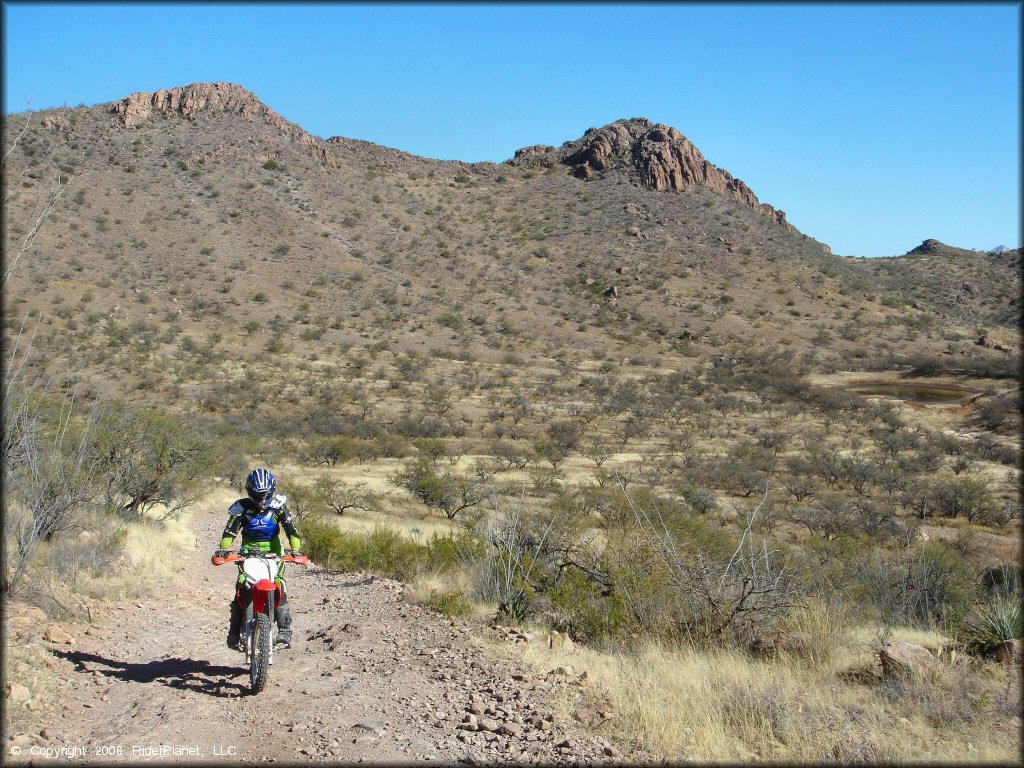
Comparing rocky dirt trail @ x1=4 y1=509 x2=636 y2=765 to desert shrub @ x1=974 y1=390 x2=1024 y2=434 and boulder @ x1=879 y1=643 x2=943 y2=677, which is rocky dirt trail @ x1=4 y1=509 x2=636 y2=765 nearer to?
boulder @ x1=879 y1=643 x2=943 y2=677

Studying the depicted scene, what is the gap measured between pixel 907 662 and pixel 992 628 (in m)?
1.91

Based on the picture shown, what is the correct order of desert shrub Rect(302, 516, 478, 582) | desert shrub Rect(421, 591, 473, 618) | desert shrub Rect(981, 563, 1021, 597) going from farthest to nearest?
desert shrub Rect(981, 563, 1021, 597) → desert shrub Rect(302, 516, 478, 582) → desert shrub Rect(421, 591, 473, 618)

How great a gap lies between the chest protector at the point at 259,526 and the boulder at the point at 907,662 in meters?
5.48

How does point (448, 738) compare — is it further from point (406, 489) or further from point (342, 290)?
point (342, 290)

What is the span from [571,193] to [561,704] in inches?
2994

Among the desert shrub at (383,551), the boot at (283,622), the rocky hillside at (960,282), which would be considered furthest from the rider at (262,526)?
the rocky hillside at (960,282)

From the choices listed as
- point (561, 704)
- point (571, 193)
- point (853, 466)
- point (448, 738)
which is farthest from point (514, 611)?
point (571, 193)

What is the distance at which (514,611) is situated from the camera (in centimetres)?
800

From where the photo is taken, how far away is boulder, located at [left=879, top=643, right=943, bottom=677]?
5891 millimetres

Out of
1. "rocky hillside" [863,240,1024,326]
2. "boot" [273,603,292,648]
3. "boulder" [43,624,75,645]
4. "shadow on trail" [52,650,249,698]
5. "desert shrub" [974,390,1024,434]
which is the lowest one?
"shadow on trail" [52,650,249,698]

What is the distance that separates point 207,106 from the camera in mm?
70188

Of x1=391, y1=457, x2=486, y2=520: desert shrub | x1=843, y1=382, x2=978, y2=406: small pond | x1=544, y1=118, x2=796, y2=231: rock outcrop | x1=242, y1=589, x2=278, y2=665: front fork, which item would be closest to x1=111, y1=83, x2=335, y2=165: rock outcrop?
x1=544, y1=118, x2=796, y2=231: rock outcrop

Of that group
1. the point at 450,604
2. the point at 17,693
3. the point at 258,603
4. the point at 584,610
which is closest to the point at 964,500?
the point at 584,610

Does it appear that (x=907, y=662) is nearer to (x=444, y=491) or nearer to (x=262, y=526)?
(x=262, y=526)
